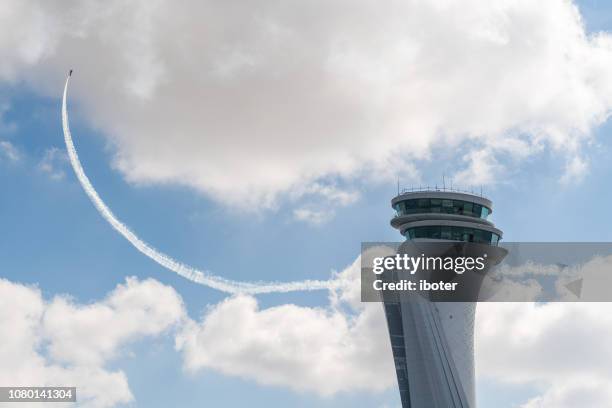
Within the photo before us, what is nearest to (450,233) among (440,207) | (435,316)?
(440,207)

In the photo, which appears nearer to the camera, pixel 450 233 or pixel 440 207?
pixel 450 233

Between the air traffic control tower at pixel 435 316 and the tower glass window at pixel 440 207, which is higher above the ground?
the tower glass window at pixel 440 207

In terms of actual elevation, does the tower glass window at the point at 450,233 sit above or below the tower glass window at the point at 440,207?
below

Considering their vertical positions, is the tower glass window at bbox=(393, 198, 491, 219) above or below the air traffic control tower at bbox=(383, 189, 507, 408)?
above

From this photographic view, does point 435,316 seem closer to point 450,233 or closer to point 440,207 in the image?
point 450,233

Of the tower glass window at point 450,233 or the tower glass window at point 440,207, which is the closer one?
the tower glass window at point 450,233

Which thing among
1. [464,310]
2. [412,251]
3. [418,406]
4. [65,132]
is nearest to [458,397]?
[418,406]

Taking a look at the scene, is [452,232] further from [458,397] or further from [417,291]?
[458,397]

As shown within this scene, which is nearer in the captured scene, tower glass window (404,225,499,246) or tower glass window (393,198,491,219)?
tower glass window (404,225,499,246)
